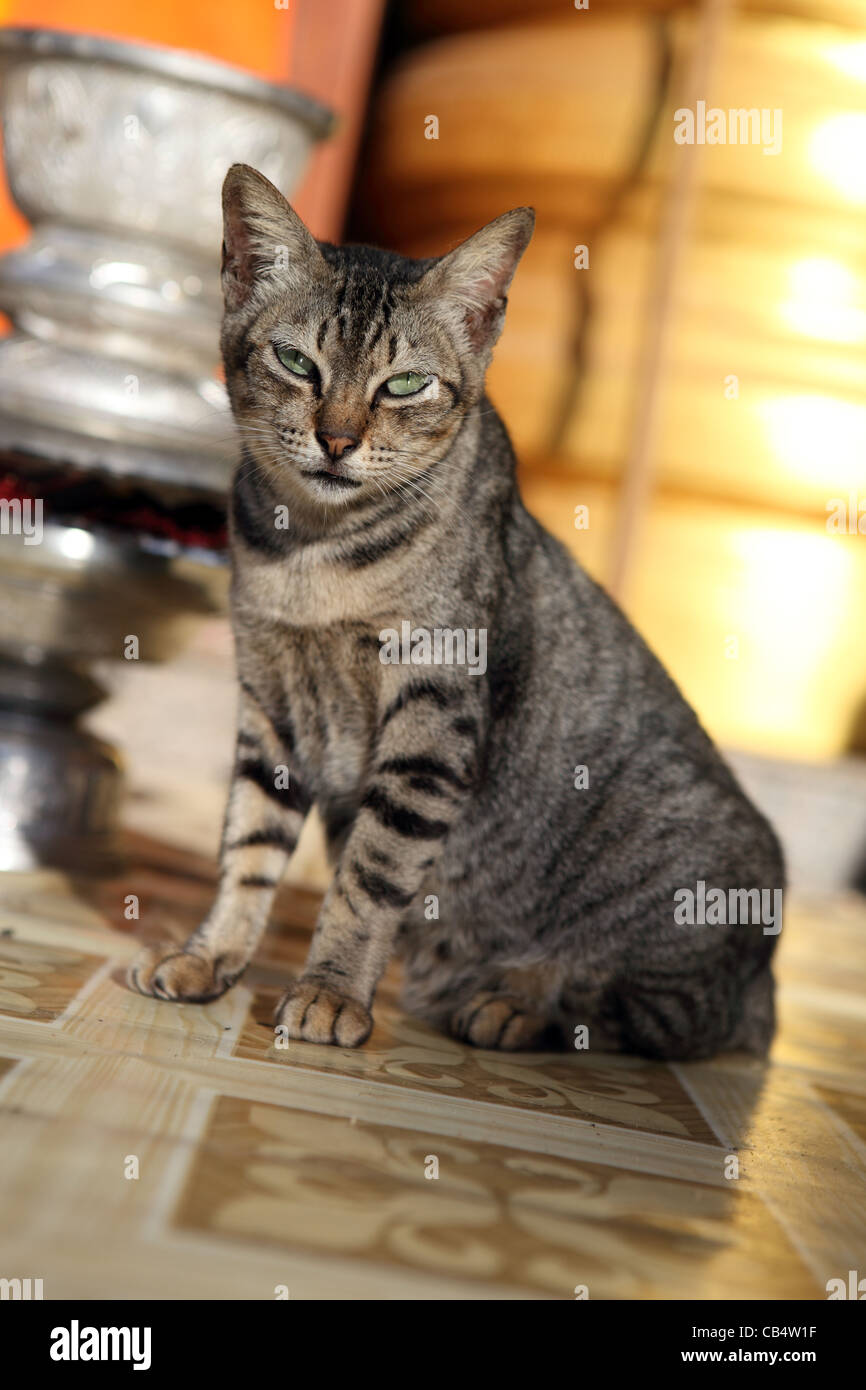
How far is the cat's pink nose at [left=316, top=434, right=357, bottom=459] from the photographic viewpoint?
172 centimetres

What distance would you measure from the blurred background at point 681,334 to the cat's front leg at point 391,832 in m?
2.11

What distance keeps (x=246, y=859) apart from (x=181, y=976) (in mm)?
227

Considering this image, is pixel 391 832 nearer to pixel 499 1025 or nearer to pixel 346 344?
pixel 499 1025

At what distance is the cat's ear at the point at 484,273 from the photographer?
183 centimetres

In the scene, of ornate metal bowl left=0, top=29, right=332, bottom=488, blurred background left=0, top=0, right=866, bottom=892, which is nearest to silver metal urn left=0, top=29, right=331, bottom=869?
ornate metal bowl left=0, top=29, right=332, bottom=488

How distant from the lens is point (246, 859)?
6.42 ft

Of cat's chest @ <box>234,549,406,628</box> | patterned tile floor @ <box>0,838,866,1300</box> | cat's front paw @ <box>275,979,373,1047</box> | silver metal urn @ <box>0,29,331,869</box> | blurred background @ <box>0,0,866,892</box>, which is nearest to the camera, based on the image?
patterned tile floor @ <box>0,838,866,1300</box>

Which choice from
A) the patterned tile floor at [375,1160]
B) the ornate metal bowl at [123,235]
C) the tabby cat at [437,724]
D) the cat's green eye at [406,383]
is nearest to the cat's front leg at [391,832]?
the tabby cat at [437,724]

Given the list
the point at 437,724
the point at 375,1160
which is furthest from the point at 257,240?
the point at 375,1160

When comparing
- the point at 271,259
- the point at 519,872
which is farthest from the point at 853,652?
the point at 271,259

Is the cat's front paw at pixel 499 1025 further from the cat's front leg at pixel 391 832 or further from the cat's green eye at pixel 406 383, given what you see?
the cat's green eye at pixel 406 383

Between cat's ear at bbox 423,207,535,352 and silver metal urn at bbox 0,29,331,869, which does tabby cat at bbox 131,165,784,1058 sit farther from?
silver metal urn at bbox 0,29,331,869

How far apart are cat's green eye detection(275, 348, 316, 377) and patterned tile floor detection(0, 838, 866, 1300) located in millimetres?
929

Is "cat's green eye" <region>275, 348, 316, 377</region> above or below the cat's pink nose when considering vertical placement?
above
